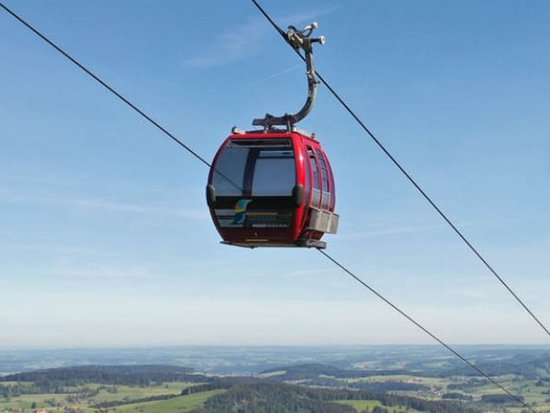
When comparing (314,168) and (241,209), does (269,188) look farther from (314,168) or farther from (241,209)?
(314,168)

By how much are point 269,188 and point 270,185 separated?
77mm

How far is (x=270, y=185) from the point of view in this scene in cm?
1688

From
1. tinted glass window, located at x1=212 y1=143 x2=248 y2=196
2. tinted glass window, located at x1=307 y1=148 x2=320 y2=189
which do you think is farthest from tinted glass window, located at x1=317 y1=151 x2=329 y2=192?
tinted glass window, located at x1=212 y1=143 x2=248 y2=196

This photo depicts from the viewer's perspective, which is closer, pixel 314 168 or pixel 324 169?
pixel 314 168

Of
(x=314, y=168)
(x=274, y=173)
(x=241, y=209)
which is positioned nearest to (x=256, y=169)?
(x=274, y=173)

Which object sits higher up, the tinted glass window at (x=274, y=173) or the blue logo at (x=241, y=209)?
the tinted glass window at (x=274, y=173)

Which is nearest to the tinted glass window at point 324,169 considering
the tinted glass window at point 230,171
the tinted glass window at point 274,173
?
the tinted glass window at point 274,173

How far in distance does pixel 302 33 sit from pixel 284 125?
275 centimetres

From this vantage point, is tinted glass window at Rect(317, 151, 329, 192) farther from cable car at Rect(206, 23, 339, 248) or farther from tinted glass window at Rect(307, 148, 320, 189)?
tinted glass window at Rect(307, 148, 320, 189)

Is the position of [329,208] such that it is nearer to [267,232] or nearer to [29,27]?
[267,232]

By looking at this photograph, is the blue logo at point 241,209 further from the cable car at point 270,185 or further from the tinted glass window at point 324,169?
the tinted glass window at point 324,169

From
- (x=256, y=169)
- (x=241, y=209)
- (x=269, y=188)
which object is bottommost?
(x=241, y=209)

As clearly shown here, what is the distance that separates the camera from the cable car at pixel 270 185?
16.6m

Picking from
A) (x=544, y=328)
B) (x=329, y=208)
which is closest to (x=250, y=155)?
(x=329, y=208)
